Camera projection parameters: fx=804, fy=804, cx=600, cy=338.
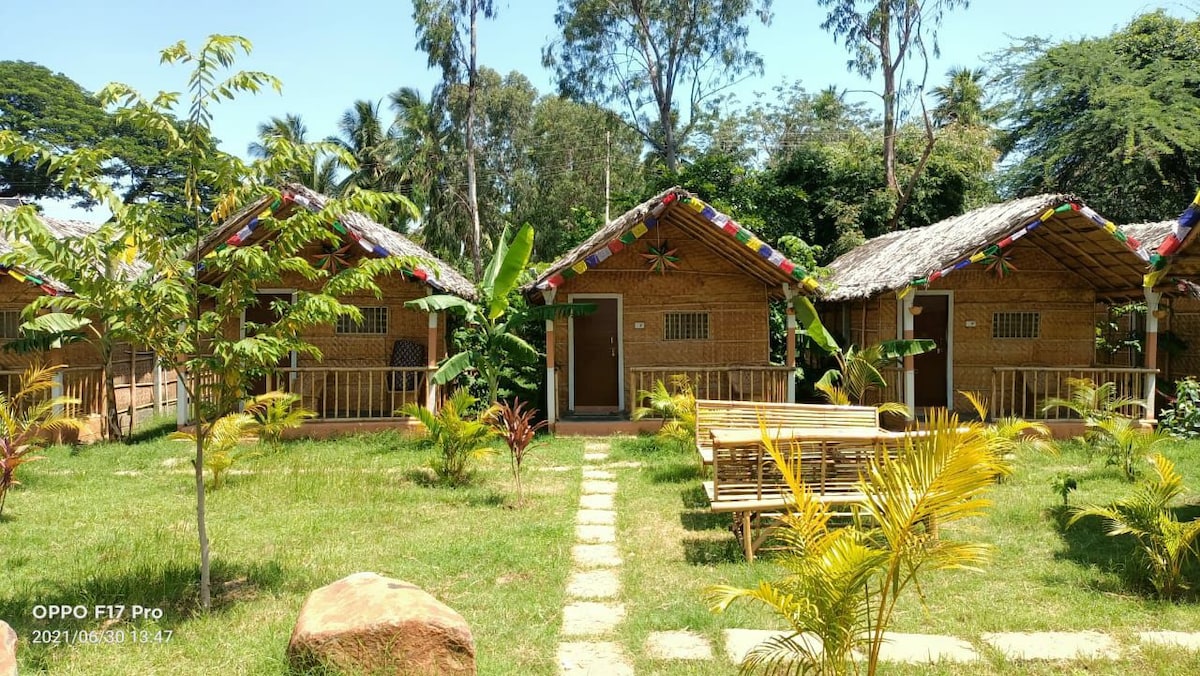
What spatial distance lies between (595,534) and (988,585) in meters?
3.28

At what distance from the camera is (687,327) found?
46.9 feet

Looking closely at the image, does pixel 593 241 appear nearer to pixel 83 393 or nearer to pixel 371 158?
pixel 83 393

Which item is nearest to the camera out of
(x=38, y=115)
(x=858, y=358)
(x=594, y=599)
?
(x=594, y=599)

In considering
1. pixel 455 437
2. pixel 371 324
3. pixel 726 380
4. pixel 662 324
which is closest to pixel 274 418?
pixel 371 324

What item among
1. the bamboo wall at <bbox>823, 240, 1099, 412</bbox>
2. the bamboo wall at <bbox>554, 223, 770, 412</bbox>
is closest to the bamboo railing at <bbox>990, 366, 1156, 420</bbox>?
the bamboo wall at <bbox>823, 240, 1099, 412</bbox>

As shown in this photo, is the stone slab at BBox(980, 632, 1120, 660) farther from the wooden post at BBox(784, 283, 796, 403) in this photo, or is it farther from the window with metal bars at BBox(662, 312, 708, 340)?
the window with metal bars at BBox(662, 312, 708, 340)

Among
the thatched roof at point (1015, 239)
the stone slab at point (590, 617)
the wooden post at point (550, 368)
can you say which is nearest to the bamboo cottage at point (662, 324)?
the wooden post at point (550, 368)

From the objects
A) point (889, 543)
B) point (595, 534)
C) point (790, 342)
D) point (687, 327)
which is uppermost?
point (687, 327)

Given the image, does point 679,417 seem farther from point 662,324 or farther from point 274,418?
point 274,418

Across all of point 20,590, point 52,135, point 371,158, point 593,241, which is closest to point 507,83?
point 371,158

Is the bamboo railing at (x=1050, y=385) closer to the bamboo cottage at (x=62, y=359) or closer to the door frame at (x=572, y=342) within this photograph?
the door frame at (x=572, y=342)

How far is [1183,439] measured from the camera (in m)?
12.4

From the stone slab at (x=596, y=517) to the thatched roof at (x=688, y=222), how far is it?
16.2 feet

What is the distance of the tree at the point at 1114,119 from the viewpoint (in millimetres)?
19500
